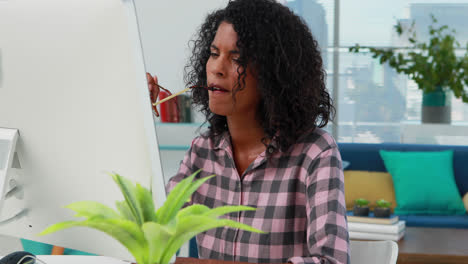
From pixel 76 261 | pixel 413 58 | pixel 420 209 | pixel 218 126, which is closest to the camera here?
pixel 76 261

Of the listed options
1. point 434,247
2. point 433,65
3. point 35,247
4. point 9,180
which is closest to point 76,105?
point 9,180

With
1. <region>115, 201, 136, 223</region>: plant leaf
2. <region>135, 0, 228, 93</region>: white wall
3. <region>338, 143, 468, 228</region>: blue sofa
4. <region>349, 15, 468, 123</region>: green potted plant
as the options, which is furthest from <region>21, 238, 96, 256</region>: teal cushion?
<region>349, 15, 468, 123</region>: green potted plant

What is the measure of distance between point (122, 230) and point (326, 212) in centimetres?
50

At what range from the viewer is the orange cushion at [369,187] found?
3506 mm

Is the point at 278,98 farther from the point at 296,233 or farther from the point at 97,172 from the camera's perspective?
the point at 97,172

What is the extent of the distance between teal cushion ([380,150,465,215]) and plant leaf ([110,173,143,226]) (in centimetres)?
299

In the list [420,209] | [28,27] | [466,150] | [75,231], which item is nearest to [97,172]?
[75,231]

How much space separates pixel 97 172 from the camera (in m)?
0.83

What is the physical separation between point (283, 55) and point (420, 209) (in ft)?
8.28

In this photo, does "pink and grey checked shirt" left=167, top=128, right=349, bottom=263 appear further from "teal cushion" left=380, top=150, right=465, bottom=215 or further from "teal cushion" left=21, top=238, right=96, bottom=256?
"teal cushion" left=380, top=150, right=465, bottom=215

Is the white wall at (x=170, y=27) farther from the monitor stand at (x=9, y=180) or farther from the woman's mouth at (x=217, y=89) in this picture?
the monitor stand at (x=9, y=180)

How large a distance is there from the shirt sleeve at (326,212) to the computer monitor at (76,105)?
1.11ft

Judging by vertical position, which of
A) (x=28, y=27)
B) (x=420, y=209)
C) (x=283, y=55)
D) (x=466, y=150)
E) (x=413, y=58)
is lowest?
(x=420, y=209)

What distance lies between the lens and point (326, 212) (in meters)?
1.02
